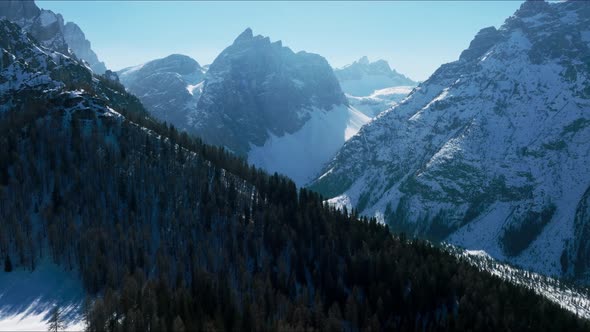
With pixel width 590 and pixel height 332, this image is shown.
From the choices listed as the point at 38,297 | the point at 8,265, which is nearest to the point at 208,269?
the point at 38,297

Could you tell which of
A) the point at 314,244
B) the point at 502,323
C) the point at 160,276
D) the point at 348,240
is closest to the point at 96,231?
the point at 160,276

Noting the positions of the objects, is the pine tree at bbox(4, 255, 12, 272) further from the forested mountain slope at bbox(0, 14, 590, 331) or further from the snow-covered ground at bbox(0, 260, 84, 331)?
the forested mountain slope at bbox(0, 14, 590, 331)

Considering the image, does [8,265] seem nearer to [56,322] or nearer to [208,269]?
[56,322]

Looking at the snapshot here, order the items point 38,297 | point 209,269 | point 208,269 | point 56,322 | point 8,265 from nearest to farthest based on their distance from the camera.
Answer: point 56,322, point 38,297, point 8,265, point 209,269, point 208,269

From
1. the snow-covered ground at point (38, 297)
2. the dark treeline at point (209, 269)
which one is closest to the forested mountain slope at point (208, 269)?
the dark treeline at point (209, 269)

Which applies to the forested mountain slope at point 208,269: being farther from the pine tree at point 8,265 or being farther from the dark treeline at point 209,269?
the pine tree at point 8,265
